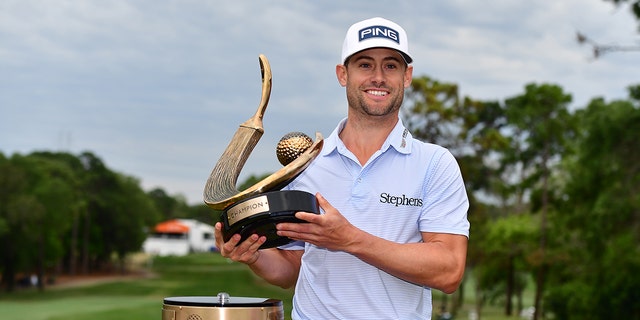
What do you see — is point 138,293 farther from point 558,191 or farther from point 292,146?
point 292,146

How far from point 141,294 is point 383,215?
65.0 meters

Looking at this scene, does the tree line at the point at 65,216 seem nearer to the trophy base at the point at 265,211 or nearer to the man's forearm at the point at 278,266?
the man's forearm at the point at 278,266

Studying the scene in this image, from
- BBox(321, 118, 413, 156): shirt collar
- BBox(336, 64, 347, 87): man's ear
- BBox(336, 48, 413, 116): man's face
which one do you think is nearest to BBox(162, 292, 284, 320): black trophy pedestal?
BBox(321, 118, 413, 156): shirt collar

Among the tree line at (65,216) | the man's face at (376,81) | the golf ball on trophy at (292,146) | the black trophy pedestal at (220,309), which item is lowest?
the black trophy pedestal at (220,309)

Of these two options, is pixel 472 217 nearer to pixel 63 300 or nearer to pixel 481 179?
pixel 481 179

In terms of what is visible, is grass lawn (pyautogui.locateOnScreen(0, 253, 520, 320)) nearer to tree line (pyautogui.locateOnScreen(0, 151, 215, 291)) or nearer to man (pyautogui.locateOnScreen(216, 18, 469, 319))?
tree line (pyautogui.locateOnScreen(0, 151, 215, 291))

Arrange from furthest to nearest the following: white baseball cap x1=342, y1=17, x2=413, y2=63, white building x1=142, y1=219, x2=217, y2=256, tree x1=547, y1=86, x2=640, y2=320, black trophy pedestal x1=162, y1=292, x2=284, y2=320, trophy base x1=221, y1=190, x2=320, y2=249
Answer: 1. white building x1=142, y1=219, x2=217, y2=256
2. tree x1=547, y1=86, x2=640, y2=320
3. white baseball cap x1=342, y1=17, x2=413, y2=63
4. black trophy pedestal x1=162, y1=292, x2=284, y2=320
5. trophy base x1=221, y1=190, x2=320, y2=249

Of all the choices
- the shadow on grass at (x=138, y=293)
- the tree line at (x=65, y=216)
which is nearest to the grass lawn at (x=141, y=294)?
the shadow on grass at (x=138, y=293)

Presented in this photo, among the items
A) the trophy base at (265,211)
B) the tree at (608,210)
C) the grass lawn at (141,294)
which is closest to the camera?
the trophy base at (265,211)

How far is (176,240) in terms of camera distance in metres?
119

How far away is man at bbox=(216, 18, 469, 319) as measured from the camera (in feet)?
10.0

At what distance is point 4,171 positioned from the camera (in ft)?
186

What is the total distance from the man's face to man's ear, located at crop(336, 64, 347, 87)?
10 cm

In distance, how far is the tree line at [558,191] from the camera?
25.0 meters
